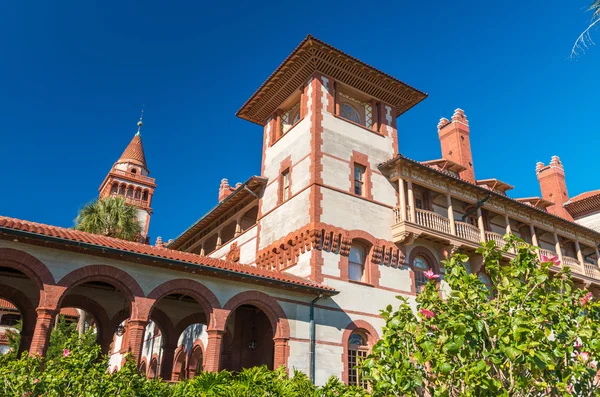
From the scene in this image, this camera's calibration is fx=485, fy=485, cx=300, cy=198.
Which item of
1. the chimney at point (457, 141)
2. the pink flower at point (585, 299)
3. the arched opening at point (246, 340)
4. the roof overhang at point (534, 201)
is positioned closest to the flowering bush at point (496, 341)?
the pink flower at point (585, 299)

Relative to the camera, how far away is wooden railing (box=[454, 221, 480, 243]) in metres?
23.1

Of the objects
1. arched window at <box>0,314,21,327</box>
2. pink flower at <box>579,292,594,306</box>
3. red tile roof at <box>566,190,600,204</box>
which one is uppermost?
red tile roof at <box>566,190,600,204</box>

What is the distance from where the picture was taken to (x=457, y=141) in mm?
31859

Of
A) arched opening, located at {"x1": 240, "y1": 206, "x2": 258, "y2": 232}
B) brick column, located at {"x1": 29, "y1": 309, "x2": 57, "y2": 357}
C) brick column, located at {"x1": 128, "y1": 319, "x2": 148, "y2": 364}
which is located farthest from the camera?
arched opening, located at {"x1": 240, "y1": 206, "x2": 258, "y2": 232}

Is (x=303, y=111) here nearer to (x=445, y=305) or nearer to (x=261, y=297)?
(x=261, y=297)

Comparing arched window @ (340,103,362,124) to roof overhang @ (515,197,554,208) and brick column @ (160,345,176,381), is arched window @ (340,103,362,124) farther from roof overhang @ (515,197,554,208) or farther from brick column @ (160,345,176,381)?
brick column @ (160,345,176,381)

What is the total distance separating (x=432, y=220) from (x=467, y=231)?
2467 millimetres

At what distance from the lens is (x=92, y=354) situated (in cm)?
974

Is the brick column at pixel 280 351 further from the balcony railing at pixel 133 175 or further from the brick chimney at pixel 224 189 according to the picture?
the balcony railing at pixel 133 175

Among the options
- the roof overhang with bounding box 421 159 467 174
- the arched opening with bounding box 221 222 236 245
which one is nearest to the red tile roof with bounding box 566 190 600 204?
the roof overhang with bounding box 421 159 467 174

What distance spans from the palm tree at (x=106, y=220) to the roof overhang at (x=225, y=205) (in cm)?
426

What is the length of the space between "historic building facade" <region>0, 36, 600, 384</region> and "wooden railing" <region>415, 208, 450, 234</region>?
0.45ft

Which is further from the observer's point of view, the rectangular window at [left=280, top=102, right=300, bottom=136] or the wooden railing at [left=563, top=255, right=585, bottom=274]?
the wooden railing at [left=563, top=255, right=585, bottom=274]

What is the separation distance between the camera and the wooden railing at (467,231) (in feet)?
75.7
